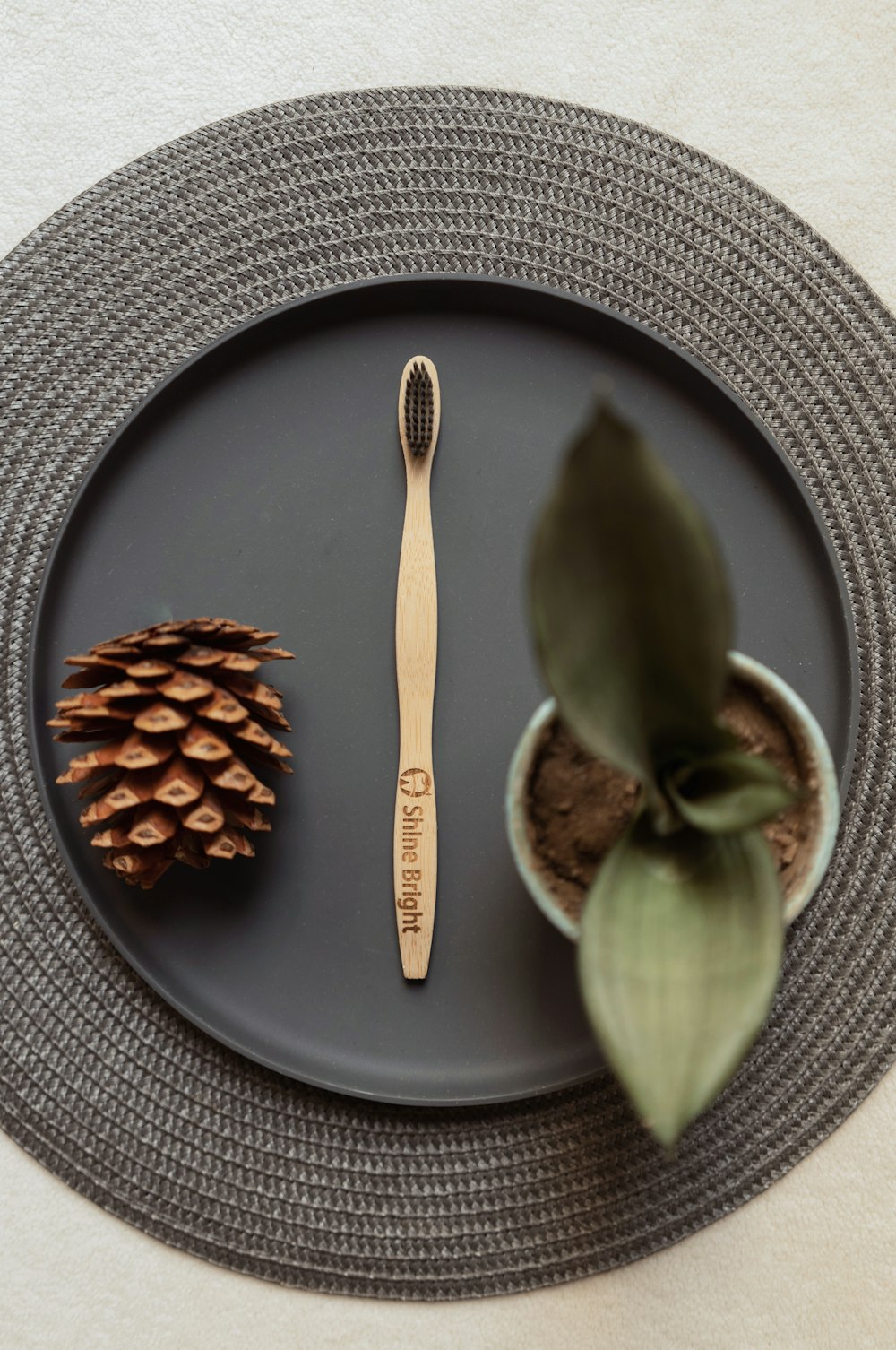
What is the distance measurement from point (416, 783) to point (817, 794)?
176 millimetres

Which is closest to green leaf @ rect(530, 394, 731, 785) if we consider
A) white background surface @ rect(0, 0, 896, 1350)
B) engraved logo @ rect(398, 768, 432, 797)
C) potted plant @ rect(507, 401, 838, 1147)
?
potted plant @ rect(507, 401, 838, 1147)

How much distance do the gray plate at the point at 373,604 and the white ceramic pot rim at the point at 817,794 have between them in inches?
3.1

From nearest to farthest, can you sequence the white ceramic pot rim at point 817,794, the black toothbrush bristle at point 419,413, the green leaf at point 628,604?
the green leaf at point 628,604
the white ceramic pot rim at point 817,794
the black toothbrush bristle at point 419,413

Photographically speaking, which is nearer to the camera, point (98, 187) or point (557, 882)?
point (557, 882)

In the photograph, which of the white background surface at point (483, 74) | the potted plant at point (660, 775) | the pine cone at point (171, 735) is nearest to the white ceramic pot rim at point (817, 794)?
the potted plant at point (660, 775)

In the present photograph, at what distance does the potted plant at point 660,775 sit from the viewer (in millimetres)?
278

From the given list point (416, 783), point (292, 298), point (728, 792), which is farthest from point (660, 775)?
point (292, 298)

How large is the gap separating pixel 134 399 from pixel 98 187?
11 cm

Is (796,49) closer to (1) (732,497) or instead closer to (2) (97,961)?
(1) (732,497)

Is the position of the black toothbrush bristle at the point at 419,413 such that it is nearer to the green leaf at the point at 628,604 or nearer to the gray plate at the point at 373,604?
the gray plate at the point at 373,604

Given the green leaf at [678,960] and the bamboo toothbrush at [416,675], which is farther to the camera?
the bamboo toothbrush at [416,675]

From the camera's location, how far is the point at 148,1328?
0.50m

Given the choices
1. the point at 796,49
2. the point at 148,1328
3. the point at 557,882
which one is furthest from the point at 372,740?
the point at 796,49

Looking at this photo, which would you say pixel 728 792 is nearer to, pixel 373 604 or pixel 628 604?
pixel 628 604
